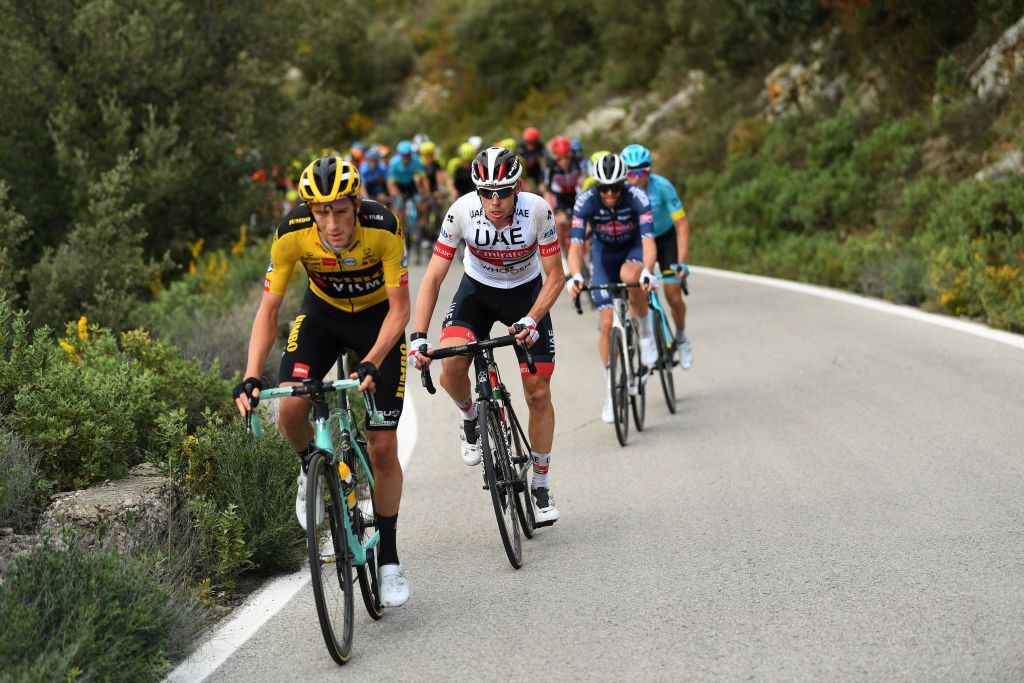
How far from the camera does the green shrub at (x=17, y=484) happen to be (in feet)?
21.3

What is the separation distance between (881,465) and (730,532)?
5.72ft

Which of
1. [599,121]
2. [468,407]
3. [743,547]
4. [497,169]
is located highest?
[599,121]

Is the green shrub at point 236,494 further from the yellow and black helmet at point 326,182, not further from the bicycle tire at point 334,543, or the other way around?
the yellow and black helmet at point 326,182

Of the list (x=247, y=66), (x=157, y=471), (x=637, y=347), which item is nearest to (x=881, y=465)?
(x=637, y=347)

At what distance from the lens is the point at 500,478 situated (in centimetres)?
720

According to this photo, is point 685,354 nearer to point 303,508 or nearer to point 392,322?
point 392,322

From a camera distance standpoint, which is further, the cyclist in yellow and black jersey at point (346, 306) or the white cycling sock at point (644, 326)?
the white cycling sock at point (644, 326)

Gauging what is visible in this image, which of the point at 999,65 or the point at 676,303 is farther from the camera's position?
the point at 999,65

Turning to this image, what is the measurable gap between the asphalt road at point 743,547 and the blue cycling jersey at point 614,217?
1.58m

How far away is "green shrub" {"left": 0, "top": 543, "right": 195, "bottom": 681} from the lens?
498 cm

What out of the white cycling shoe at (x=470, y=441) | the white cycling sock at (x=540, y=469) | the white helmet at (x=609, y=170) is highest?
the white helmet at (x=609, y=170)

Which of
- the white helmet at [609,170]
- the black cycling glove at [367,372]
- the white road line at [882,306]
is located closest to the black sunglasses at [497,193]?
the black cycling glove at [367,372]

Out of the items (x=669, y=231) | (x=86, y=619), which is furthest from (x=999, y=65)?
(x=86, y=619)

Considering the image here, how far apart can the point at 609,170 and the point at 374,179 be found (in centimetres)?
1692
